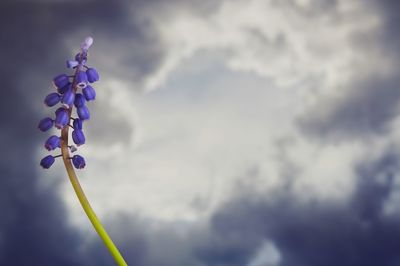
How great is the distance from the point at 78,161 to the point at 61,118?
1.86ft

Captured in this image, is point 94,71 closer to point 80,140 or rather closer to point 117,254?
point 80,140

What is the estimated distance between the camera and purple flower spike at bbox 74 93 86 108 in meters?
5.18

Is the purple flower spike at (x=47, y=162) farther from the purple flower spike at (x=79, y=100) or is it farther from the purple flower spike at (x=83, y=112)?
the purple flower spike at (x=79, y=100)

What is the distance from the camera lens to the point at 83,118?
5293 mm

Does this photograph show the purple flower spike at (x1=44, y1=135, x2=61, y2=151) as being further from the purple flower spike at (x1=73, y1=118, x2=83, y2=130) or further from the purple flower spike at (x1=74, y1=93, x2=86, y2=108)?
the purple flower spike at (x1=74, y1=93, x2=86, y2=108)

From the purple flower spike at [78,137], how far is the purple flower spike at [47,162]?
364 millimetres

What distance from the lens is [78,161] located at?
5.16 metres

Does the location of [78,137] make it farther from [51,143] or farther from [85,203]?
[85,203]

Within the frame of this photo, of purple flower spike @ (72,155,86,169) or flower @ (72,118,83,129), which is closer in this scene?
purple flower spike @ (72,155,86,169)

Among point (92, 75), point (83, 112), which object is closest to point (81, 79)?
point (92, 75)

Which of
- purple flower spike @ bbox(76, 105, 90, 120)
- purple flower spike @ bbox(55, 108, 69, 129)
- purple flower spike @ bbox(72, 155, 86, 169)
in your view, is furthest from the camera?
purple flower spike @ bbox(76, 105, 90, 120)

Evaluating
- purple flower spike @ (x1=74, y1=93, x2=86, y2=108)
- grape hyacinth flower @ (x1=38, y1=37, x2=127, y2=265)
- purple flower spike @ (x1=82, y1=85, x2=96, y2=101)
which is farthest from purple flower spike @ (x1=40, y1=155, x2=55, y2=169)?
purple flower spike @ (x1=82, y1=85, x2=96, y2=101)

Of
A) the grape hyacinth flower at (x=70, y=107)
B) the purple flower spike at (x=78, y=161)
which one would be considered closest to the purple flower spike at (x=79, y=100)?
the grape hyacinth flower at (x=70, y=107)

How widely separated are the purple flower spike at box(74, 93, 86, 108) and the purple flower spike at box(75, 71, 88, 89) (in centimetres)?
13
